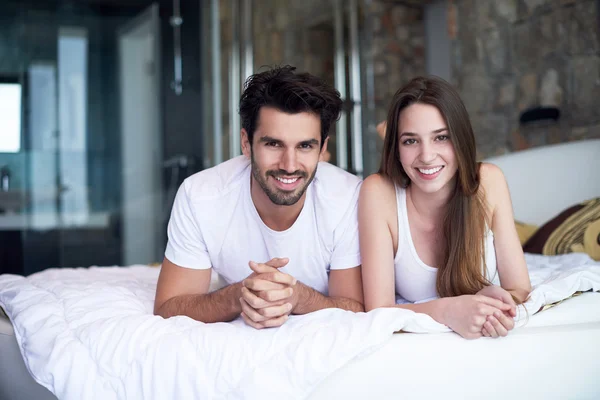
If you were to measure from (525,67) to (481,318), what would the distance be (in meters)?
2.59

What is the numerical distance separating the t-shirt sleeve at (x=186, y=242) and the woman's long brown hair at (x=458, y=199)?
58 centimetres

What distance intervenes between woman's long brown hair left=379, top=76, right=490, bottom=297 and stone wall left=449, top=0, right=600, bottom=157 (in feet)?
5.78

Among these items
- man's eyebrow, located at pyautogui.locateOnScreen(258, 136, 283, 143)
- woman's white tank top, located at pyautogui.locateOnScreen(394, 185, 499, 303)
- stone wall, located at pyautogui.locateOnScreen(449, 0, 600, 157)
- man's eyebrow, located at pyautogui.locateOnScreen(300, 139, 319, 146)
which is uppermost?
stone wall, located at pyautogui.locateOnScreen(449, 0, 600, 157)

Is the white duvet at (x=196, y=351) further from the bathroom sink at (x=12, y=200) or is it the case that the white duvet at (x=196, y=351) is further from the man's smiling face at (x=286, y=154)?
the bathroom sink at (x=12, y=200)

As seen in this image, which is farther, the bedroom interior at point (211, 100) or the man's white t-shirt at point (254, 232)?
the bedroom interior at point (211, 100)

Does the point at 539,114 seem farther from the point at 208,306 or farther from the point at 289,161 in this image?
the point at 208,306

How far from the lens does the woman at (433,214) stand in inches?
65.6

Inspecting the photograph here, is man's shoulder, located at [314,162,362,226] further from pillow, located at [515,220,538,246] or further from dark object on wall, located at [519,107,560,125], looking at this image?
dark object on wall, located at [519,107,560,125]

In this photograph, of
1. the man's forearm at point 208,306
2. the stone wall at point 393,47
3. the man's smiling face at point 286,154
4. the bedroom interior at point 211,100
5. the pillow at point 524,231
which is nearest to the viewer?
the man's forearm at point 208,306

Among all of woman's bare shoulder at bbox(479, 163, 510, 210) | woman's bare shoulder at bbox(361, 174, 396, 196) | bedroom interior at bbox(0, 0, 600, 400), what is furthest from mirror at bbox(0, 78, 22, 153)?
woman's bare shoulder at bbox(479, 163, 510, 210)

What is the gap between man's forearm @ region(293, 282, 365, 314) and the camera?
5.14 ft

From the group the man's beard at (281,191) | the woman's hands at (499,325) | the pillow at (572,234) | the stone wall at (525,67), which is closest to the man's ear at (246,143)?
the man's beard at (281,191)

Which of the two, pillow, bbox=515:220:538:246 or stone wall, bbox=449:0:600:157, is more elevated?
stone wall, bbox=449:0:600:157

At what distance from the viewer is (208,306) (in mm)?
1553
